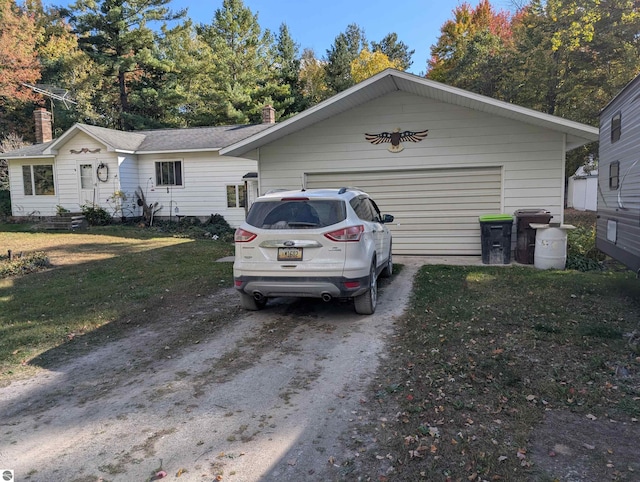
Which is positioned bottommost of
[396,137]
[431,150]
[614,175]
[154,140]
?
[614,175]

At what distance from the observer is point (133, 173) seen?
19.8 m

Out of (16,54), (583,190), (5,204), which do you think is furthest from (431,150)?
(16,54)

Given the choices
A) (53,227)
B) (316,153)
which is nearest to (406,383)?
(316,153)

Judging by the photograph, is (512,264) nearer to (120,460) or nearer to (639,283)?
(639,283)

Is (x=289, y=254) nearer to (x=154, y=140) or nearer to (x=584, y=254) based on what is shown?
(x=584, y=254)

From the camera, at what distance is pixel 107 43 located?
30.1 m

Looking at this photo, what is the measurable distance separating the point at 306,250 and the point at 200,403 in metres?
2.40

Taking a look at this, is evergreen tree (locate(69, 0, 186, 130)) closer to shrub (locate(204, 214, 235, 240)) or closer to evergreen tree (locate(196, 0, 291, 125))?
evergreen tree (locate(196, 0, 291, 125))

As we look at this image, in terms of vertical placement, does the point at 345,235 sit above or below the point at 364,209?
below

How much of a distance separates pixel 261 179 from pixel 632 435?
10.1 meters

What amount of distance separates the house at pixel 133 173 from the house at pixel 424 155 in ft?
22.5

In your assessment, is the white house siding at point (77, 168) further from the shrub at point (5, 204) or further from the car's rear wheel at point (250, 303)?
the car's rear wheel at point (250, 303)

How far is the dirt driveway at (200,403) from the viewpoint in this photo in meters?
2.89

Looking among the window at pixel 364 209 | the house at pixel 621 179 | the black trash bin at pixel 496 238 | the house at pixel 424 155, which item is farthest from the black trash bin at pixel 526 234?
the window at pixel 364 209
